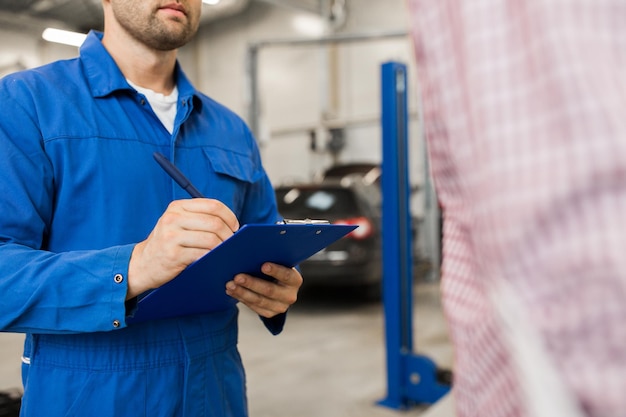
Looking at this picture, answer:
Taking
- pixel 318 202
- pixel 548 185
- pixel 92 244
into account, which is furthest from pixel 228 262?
pixel 318 202

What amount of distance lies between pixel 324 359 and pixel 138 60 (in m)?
3.23

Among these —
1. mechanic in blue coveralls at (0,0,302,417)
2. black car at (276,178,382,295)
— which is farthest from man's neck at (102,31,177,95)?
black car at (276,178,382,295)

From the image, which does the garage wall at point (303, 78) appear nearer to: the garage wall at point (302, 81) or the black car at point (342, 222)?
the garage wall at point (302, 81)

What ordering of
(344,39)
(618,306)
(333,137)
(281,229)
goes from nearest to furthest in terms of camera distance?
(618,306) → (281,229) → (344,39) → (333,137)

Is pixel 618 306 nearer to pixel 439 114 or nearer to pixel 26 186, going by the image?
pixel 439 114

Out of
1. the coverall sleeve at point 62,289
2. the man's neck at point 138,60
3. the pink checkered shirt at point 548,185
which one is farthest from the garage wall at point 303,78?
the pink checkered shirt at point 548,185

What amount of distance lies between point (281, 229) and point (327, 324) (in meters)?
4.45

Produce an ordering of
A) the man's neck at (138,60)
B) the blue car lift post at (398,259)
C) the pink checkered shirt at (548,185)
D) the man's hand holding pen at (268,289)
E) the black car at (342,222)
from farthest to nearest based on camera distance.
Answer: the black car at (342,222), the blue car lift post at (398,259), the man's neck at (138,60), the man's hand holding pen at (268,289), the pink checkered shirt at (548,185)

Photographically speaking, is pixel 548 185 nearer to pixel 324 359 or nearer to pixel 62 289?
pixel 62 289

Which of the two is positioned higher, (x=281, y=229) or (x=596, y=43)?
(x=596, y=43)

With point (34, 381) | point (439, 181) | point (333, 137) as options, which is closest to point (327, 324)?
point (34, 381)

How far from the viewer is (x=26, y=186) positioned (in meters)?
1.09

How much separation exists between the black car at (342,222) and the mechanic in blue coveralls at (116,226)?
4.21 meters

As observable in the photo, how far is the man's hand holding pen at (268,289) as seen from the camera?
114cm
